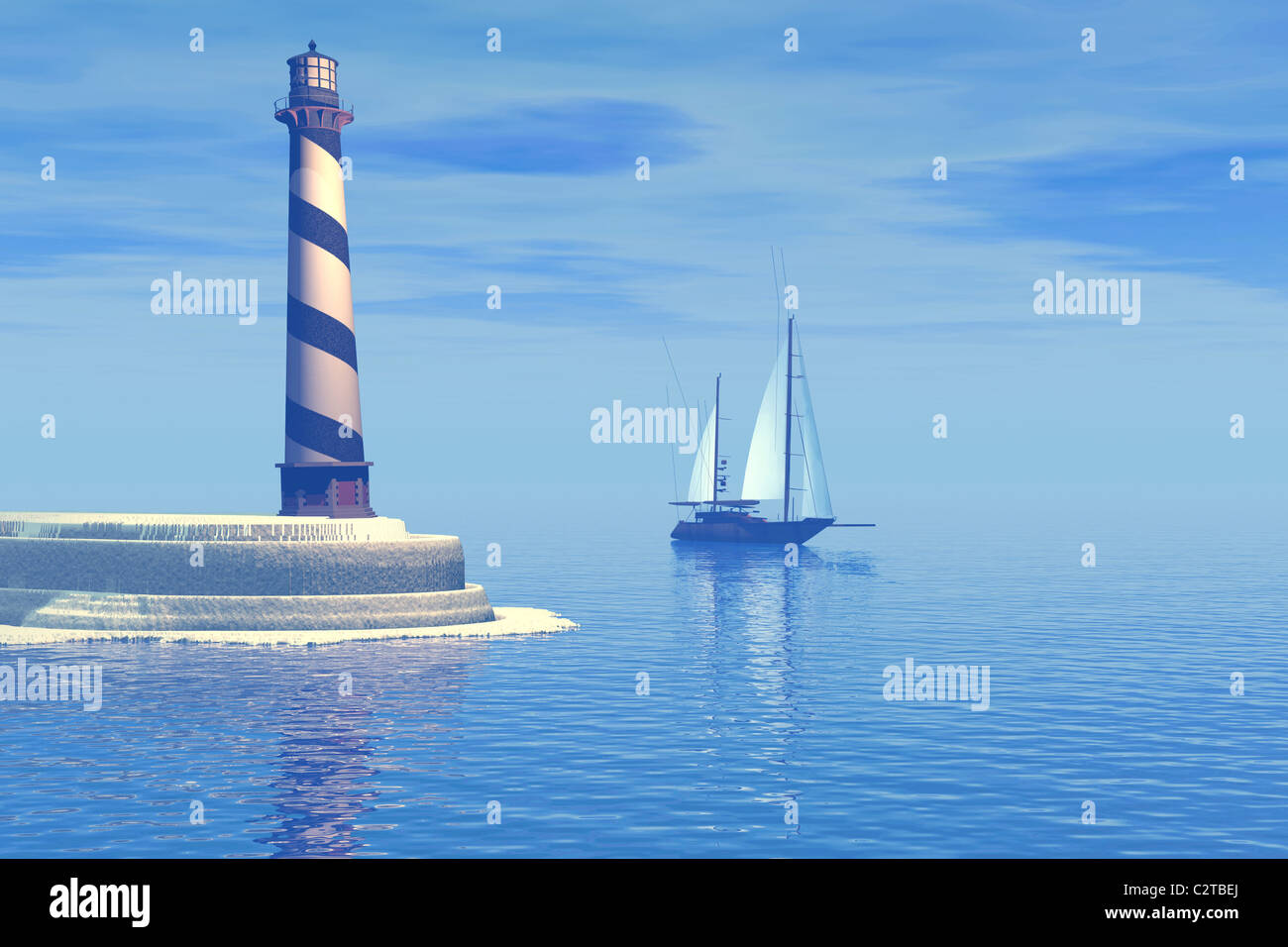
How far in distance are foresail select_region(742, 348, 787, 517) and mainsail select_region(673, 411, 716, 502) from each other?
21.3 feet

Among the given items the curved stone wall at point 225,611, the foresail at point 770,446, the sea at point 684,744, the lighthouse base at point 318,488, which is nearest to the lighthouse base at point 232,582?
the curved stone wall at point 225,611

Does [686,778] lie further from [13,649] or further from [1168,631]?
[1168,631]

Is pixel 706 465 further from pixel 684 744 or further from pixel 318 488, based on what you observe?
pixel 684 744

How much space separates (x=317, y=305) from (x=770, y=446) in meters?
60.6

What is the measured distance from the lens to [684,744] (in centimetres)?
3023

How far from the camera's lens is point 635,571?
91.9 metres

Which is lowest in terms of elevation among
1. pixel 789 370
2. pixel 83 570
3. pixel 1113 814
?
pixel 1113 814

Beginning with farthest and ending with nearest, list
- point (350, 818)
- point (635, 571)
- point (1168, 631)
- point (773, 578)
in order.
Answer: point (635, 571) → point (773, 578) → point (1168, 631) → point (350, 818)

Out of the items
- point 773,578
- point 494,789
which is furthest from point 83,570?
point 773,578

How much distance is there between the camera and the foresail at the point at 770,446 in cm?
10812

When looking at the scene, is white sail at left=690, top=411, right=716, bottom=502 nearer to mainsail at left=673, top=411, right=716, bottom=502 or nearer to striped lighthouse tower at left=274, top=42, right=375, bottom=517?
mainsail at left=673, top=411, right=716, bottom=502

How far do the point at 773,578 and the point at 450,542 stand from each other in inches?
1404

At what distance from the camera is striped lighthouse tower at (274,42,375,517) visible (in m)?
54.3

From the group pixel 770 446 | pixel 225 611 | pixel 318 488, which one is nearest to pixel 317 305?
pixel 318 488
